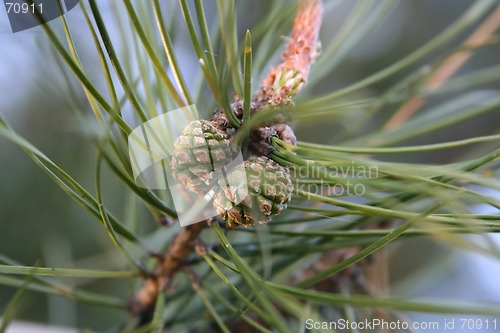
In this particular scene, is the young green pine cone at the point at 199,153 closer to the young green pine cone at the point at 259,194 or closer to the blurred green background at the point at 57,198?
the young green pine cone at the point at 259,194

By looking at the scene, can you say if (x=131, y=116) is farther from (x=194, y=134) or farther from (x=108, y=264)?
(x=108, y=264)

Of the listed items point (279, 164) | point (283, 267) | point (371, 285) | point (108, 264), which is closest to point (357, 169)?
point (279, 164)

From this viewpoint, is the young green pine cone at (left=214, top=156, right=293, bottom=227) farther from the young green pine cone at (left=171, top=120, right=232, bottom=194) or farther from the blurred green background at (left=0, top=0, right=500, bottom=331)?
the blurred green background at (left=0, top=0, right=500, bottom=331)

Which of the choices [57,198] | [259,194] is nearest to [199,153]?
[259,194]

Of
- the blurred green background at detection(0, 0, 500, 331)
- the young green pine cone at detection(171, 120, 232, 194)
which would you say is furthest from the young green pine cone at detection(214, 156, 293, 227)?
the blurred green background at detection(0, 0, 500, 331)

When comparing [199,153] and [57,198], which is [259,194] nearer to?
[199,153]
